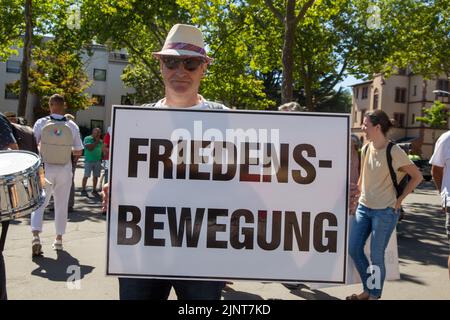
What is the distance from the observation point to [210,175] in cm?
248

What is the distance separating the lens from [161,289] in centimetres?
254

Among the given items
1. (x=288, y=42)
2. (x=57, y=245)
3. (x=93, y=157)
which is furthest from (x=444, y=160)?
(x=93, y=157)

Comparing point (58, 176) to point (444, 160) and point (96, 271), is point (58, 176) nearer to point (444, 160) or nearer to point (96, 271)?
point (96, 271)

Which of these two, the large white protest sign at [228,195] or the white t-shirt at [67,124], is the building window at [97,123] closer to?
the white t-shirt at [67,124]

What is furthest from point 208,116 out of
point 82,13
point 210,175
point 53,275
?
point 82,13

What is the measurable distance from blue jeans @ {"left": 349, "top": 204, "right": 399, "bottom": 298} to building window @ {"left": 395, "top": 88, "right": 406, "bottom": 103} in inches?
2411

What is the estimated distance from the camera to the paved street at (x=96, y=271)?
5.12m

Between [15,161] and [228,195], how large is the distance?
1.42 metres

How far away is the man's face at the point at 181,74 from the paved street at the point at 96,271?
2510 millimetres

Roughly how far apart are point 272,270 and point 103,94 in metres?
53.5

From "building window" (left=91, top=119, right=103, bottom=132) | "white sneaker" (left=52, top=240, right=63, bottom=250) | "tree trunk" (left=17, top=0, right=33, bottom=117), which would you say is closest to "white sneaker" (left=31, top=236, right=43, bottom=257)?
"white sneaker" (left=52, top=240, right=63, bottom=250)

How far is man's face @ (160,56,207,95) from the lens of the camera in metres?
2.69

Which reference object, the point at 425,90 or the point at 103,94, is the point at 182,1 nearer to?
the point at 103,94

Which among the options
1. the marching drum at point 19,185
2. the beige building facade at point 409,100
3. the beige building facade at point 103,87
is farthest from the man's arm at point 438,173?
the beige building facade at point 409,100
